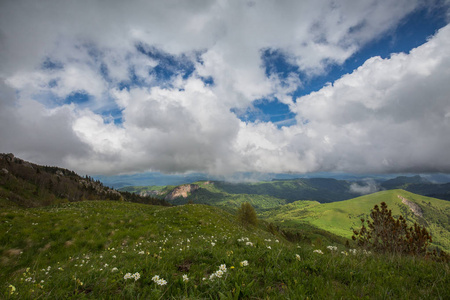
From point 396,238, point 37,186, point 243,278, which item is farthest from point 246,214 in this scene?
point 37,186

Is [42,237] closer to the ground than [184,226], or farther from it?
farther from it

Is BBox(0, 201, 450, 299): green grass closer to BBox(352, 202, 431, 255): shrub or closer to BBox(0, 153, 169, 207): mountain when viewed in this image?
BBox(352, 202, 431, 255): shrub

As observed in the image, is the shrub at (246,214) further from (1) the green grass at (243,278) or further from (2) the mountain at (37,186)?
(2) the mountain at (37,186)

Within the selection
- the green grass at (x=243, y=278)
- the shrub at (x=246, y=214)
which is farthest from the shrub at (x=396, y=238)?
the shrub at (x=246, y=214)

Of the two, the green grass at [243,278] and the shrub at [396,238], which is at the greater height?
the green grass at [243,278]

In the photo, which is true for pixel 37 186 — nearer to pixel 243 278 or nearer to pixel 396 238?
pixel 243 278

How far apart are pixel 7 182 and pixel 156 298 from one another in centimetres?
18302

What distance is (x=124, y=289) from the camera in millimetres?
3617

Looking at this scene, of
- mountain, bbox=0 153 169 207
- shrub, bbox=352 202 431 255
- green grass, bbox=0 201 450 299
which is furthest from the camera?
mountain, bbox=0 153 169 207

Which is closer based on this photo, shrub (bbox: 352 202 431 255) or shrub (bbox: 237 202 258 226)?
shrub (bbox: 352 202 431 255)

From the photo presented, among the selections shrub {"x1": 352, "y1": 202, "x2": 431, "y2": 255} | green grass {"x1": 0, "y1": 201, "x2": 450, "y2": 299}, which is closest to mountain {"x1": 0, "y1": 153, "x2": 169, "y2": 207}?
green grass {"x1": 0, "y1": 201, "x2": 450, "y2": 299}

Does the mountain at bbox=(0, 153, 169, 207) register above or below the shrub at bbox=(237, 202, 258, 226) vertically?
above

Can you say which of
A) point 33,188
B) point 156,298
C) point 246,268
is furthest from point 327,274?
point 33,188

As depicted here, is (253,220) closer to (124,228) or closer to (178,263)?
(124,228)
